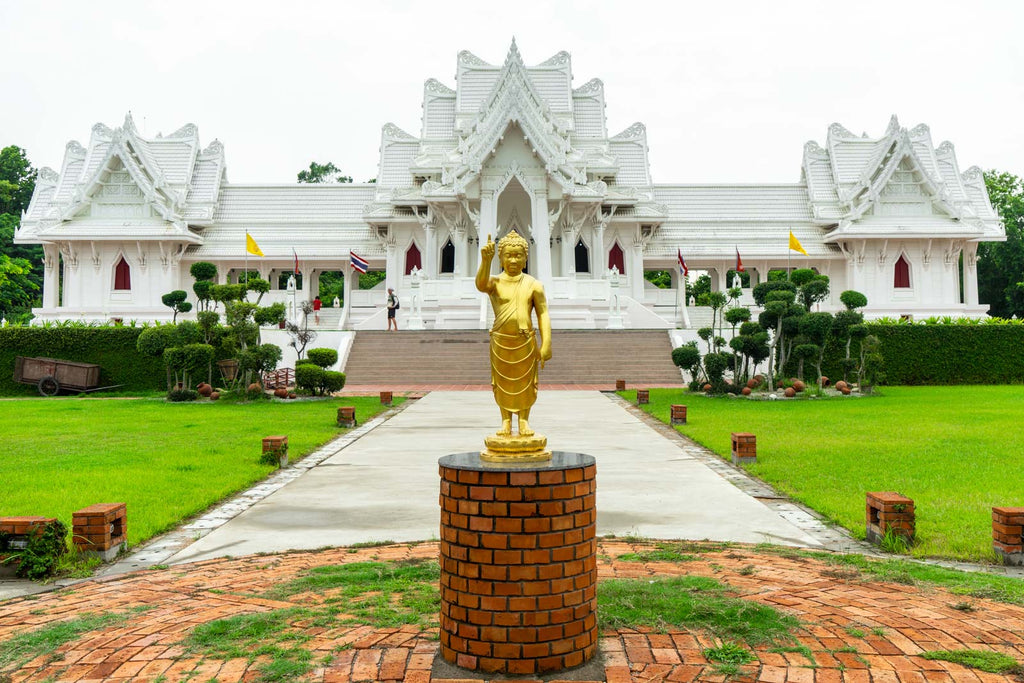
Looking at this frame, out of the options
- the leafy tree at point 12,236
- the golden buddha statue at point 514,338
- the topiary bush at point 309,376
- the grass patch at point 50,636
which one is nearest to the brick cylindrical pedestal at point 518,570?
the golden buddha statue at point 514,338

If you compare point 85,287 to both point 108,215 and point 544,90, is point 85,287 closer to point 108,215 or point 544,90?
point 108,215

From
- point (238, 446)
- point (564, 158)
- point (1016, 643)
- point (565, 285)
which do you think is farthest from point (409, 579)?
point (564, 158)

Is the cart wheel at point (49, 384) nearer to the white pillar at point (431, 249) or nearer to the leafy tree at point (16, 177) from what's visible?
the white pillar at point (431, 249)

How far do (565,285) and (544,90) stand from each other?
13932mm

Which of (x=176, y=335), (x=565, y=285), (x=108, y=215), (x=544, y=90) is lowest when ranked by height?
(x=176, y=335)

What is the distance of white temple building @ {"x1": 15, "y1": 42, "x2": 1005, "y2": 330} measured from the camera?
31.4 metres

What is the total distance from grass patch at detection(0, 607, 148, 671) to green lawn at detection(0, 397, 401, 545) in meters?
1.95

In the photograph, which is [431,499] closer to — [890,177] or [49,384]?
[49,384]

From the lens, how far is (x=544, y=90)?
128 feet

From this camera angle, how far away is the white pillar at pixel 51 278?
3572 centimetres

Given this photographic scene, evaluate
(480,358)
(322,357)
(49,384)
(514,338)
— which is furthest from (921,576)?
(49,384)

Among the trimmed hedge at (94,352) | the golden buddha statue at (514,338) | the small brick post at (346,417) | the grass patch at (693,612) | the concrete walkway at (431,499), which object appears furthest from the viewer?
the trimmed hedge at (94,352)

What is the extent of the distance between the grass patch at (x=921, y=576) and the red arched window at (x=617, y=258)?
102 feet

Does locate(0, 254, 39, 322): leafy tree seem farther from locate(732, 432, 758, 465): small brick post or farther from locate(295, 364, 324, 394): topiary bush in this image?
locate(732, 432, 758, 465): small brick post
